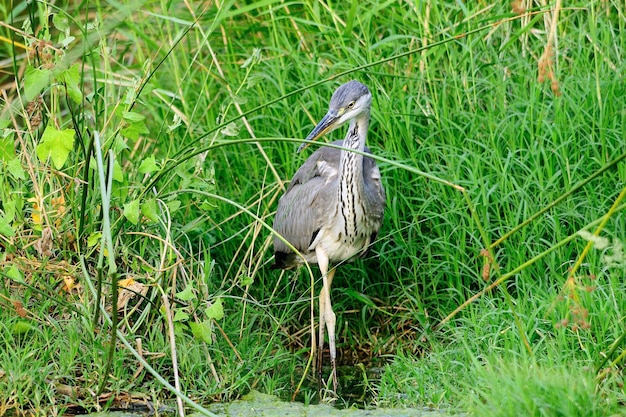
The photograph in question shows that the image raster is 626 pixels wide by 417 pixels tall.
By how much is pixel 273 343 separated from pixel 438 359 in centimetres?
103

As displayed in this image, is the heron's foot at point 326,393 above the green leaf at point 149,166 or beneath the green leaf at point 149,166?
beneath

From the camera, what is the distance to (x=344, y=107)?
505 centimetres

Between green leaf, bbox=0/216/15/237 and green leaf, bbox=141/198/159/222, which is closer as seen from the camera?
green leaf, bbox=0/216/15/237

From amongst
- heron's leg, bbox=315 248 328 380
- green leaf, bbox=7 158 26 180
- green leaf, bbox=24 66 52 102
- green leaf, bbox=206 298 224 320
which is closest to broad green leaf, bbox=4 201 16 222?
green leaf, bbox=7 158 26 180

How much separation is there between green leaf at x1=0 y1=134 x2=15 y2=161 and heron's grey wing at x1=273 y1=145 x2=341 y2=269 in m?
1.59

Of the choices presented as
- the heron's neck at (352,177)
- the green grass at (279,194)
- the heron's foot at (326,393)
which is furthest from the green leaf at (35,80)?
the heron's foot at (326,393)

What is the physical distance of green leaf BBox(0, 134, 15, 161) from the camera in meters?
4.18

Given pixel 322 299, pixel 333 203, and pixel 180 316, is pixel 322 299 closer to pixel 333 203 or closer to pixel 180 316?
pixel 333 203

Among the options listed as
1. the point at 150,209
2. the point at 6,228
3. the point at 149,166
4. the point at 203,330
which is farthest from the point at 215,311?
the point at 6,228

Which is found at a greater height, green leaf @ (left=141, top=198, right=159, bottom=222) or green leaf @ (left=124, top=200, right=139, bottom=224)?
green leaf @ (left=124, top=200, right=139, bottom=224)

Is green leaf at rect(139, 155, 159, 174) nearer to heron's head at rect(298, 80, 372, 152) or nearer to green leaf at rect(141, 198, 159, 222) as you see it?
green leaf at rect(141, 198, 159, 222)

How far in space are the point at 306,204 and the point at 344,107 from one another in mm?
618

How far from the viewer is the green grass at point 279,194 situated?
4094 mm

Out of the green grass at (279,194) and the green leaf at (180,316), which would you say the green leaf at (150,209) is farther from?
the green leaf at (180,316)
